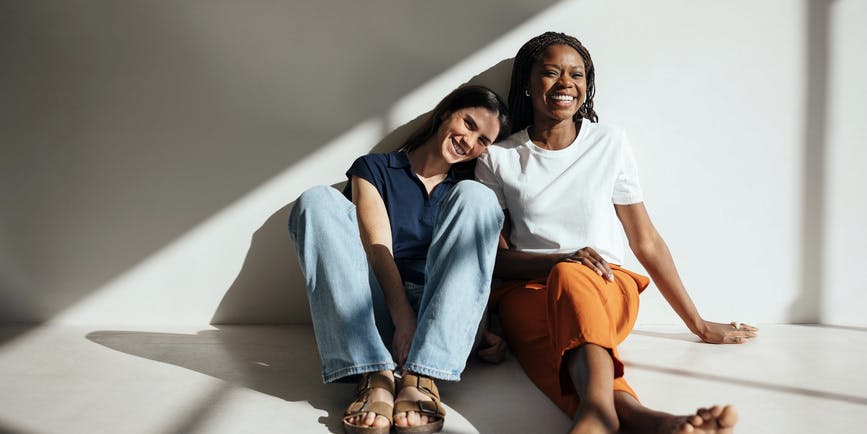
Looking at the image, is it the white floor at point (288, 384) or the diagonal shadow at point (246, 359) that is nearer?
the white floor at point (288, 384)

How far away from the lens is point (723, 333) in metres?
2.34

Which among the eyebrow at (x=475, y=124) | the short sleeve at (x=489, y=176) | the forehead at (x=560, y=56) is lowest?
the short sleeve at (x=489, y=176)

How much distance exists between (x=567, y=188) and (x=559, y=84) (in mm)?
307

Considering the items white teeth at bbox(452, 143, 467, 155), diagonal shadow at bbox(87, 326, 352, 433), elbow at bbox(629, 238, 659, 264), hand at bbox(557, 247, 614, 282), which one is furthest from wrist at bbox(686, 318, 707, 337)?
diagonal shadow at bbox(87, 326, 352, 433)

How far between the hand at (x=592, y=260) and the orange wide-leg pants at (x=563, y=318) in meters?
0.02

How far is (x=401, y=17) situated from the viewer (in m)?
2.47

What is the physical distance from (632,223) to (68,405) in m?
1.60

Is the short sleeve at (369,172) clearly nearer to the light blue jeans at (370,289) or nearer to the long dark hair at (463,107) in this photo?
the long dark hair at (463,107)

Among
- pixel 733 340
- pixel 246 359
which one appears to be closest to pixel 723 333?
pixel 733 340

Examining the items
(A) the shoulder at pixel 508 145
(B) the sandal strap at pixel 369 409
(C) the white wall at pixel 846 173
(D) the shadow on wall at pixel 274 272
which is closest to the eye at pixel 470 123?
(A) the shoulder at pixel 508 145

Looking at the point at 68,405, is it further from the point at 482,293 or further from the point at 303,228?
the point at 482,293

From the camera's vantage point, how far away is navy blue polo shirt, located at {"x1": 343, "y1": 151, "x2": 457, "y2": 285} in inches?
85.4

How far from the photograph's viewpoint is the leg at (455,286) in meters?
1.71

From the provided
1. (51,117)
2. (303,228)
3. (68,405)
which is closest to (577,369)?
(303,228)
